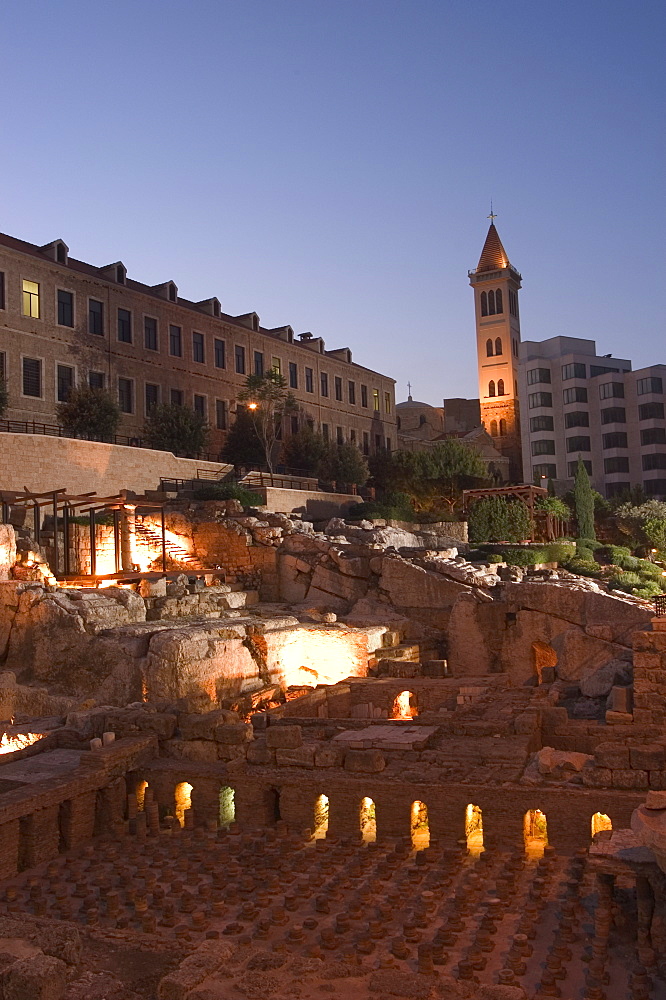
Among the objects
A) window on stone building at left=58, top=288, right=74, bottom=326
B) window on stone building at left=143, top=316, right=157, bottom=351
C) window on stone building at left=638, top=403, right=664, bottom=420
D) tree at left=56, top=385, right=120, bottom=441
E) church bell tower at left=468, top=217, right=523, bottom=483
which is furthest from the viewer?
church bell tower at left=468, top=217, right=523, bottom=483

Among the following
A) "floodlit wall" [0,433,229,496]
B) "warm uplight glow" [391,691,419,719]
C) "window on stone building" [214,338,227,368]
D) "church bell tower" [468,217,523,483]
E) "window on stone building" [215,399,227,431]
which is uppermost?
"church bell tower" [468,217,523,483]

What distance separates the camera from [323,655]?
75.4ft

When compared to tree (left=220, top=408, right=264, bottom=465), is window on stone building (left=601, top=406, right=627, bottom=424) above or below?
above

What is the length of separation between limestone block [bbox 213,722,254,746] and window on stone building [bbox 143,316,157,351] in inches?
1361

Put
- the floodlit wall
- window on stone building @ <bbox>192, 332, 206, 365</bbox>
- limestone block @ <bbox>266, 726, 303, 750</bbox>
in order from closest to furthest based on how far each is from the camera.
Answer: limestone block @ <bbox>266, 726, 303, 750</bbox> < the floodlit wall < window on stone building @ <bbox>192, 332, 206, 365</bbox>

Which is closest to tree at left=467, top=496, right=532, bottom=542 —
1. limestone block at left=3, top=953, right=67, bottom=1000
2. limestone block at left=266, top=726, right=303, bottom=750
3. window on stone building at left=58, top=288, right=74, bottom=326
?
window on stone building at left=58, top=288, right=74, bottom=326

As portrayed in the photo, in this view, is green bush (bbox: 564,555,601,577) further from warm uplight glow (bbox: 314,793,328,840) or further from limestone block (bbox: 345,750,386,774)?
warm uplight glow (bbox: 314,793,328,840)

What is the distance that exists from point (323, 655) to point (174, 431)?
2203 centimetres

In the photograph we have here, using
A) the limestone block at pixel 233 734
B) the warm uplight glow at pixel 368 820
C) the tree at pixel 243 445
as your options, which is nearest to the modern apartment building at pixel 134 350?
the tree at pixel 243 445

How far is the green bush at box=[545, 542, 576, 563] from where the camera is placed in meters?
34.5

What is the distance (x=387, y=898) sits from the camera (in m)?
10.3

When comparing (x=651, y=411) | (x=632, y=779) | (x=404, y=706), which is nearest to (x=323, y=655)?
(x=404, y=706)

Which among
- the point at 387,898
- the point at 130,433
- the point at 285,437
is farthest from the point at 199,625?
the point at 285,437

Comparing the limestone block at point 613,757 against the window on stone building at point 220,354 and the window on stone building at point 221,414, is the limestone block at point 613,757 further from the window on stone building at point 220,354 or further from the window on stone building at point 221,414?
the window on stone building at point 220,354
